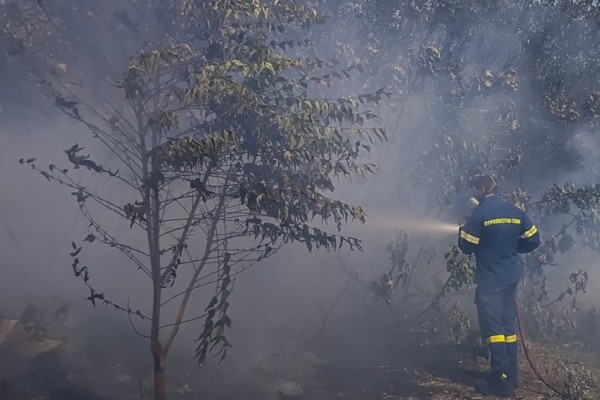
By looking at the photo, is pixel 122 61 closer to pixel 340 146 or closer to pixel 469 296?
pixel 340 146

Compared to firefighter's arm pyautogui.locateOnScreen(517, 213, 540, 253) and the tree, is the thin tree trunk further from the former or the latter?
firefighter's arm pyautogui.locateOnScreen(517, 213, 540, 253)

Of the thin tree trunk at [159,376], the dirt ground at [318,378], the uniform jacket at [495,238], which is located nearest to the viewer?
the thin tree trunk at [159,376]

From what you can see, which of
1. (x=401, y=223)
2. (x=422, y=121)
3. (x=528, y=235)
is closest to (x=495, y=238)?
(x=528, y=235)

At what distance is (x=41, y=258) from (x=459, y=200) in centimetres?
646

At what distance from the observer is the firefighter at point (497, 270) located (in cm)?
570

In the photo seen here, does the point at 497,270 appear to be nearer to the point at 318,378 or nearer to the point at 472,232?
the point at 472,232

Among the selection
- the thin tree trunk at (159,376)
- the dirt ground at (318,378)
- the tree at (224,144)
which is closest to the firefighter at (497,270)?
the dirt ground at (318,378)

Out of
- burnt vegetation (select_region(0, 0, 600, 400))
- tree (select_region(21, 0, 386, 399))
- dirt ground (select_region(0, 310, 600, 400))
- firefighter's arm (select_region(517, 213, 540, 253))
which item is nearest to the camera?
tree (select_region(21, 0, 386, 399))

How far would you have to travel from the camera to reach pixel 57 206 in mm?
9148

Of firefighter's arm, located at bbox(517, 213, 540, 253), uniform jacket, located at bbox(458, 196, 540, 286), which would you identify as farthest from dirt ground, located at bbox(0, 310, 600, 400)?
firefighter's arm, located at bbox(517, 213, 540, 253)

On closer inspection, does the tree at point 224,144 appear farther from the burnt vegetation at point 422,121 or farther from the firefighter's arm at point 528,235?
the firefighter's arm at point 528,235

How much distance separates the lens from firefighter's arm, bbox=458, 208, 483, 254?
Result: 5.83 meters

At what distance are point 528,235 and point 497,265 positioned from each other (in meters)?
0.50

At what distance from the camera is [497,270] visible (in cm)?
582
